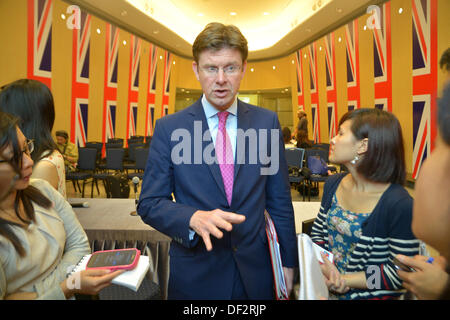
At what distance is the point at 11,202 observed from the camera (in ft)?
3.56

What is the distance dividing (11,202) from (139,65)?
11609mm

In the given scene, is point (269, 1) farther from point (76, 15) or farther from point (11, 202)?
point (11, 202)

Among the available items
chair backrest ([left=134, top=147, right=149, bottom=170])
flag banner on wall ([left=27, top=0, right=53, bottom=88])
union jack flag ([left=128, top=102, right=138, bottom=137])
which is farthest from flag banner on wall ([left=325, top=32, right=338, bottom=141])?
flag banner on wall ([left=27, top=0, right=53, bottom=88])

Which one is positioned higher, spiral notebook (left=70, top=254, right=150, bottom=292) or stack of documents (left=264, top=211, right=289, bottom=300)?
spiral notebook (left=70, top=254, right=150, bottom=292)

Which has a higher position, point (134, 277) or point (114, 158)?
point (114, 158)

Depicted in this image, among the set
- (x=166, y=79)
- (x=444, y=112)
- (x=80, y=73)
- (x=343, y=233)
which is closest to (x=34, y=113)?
(x=343, y=233)

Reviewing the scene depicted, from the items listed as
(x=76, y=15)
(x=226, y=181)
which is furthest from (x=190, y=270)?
(x=76, y=15)

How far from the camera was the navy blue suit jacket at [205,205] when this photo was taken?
1213mm

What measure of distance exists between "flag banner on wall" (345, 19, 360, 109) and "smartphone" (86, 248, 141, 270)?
9.41 meters

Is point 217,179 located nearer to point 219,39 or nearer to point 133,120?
point 219,39

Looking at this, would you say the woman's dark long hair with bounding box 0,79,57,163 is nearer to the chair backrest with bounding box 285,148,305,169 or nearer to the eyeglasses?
the eyeglasses

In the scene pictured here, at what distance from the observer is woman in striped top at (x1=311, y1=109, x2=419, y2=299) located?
1194 millimetres

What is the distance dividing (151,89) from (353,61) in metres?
7.99

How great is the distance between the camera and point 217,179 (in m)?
1.20
